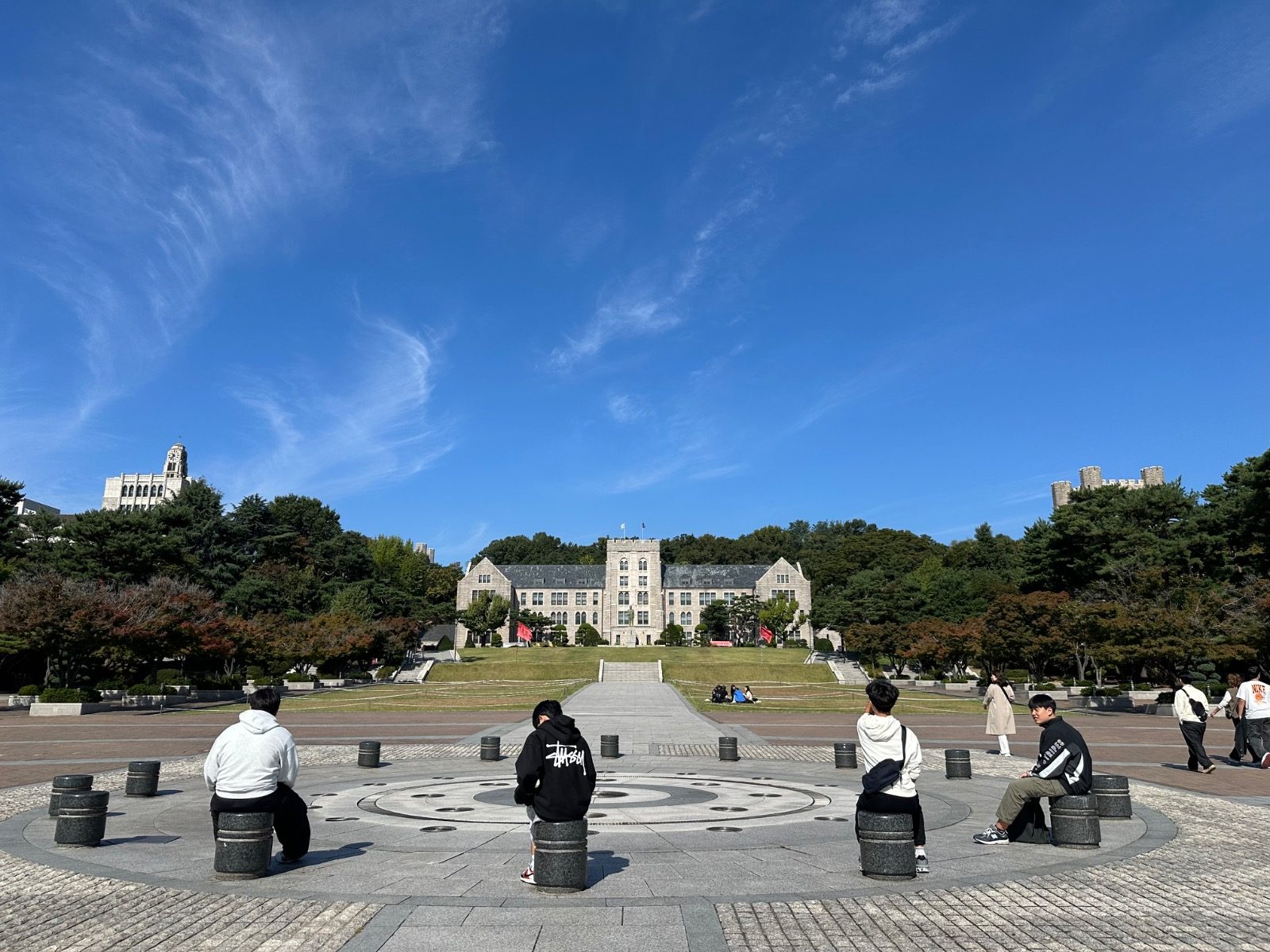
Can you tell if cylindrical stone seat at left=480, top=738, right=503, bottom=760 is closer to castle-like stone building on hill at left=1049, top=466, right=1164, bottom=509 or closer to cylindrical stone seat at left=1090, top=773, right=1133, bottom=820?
cylindrical stone seat at left=1090, top=773, right=1133, bottom=820

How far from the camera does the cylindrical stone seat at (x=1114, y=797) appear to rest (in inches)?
456

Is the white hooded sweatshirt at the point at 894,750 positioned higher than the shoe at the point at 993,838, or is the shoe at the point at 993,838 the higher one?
the white hooded sweatshirt at the point at 894,750

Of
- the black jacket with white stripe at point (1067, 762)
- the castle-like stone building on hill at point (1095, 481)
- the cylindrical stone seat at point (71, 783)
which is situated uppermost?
the castle-like stone building on hill at point (1095, 481)

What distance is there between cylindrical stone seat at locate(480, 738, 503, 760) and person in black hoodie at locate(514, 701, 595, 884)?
1170 cm

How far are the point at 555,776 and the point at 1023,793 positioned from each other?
18.7 ft

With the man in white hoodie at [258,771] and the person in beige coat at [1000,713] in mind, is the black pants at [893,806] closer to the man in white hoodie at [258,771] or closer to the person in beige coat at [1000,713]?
the man in white hoodie at [258,771]

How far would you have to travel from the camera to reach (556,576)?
4707 inches

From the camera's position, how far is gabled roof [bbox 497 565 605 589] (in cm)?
11775

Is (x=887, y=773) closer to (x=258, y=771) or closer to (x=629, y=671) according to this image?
(x=258, y=771)

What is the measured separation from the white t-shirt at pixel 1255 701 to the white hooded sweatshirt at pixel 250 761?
18.1 metres

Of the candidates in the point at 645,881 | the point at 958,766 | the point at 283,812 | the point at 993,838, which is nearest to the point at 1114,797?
the point at 993,838

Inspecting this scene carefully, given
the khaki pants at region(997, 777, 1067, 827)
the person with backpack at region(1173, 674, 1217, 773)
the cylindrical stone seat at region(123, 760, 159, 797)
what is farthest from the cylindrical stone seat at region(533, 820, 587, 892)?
the person with backpack at region(1173, 674, 1217, 773)

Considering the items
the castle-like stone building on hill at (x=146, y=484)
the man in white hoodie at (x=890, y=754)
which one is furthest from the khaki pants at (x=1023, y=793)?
the castle-like stone building on hill at (x=146, y=484)

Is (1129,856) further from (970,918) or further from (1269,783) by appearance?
(1269,783)
